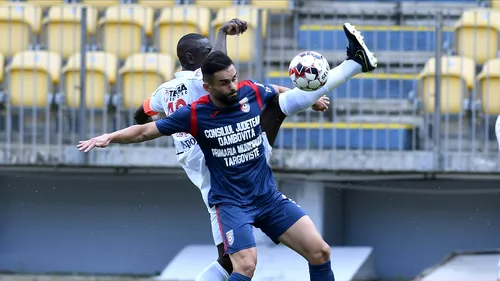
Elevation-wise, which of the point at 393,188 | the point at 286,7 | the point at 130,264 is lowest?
the point at 130,264

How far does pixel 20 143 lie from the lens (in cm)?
1314

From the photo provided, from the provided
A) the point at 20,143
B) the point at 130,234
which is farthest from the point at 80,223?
the point at 20,143

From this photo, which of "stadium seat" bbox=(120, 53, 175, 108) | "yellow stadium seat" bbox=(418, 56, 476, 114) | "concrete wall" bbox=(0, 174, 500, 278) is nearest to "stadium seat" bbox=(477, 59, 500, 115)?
"yellow stadium seat" bbox=(418, 56, 476, 114)

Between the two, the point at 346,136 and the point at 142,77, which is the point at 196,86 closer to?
the point at 346,136

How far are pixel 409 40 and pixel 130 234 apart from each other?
4027mm

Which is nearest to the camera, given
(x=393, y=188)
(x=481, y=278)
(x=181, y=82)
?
(x=181, y=82)

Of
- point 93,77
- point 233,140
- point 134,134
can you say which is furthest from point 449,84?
point 134,134

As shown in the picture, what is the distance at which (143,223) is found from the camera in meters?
14.3

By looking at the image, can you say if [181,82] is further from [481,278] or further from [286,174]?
[286,174]

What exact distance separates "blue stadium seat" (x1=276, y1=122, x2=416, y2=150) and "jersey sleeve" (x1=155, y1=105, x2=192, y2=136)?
4.84 m

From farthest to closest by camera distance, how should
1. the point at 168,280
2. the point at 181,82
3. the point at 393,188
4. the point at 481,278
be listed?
1. the point at 393,188
2. the point at 168,280
3. the point at 481,278
4. the point at 181,82

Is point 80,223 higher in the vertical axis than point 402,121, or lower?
lower

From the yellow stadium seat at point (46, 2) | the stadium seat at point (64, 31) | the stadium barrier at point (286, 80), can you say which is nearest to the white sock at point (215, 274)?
the stadium barrier at point (286, 80)

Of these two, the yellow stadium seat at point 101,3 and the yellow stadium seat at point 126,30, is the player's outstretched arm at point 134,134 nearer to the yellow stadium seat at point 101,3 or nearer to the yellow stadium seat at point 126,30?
the yellow stadium seat at point 126,30
